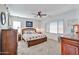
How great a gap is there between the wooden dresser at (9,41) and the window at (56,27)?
796mm

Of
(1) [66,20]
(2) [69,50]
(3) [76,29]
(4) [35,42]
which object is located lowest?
(2) [69,50]

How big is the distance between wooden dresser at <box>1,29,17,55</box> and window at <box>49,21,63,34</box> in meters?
0.80

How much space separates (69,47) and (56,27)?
0.51 meters

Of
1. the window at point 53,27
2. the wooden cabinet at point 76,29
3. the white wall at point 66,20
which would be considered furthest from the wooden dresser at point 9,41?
the wooden cabinet at point 76,29

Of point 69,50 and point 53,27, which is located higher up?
point 53,27

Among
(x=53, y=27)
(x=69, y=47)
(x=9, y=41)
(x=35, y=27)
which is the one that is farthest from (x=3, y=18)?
(x=69, y=47)

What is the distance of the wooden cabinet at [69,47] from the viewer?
231 cm

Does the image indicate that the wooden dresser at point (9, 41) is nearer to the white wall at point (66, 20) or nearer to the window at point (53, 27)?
the white wall at point (66, 20)

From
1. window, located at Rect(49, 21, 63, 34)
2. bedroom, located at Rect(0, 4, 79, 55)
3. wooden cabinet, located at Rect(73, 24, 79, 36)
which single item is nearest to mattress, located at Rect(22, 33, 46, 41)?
bedroom, located at Rect(0, 4, 79, 55)

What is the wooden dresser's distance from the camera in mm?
2422

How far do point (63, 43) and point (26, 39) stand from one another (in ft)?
2.63

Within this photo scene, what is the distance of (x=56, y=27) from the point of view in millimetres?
2521

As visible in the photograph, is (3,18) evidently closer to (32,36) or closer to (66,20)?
(32,36)
